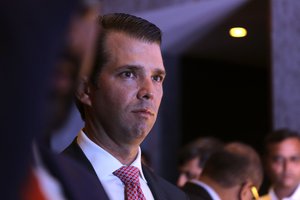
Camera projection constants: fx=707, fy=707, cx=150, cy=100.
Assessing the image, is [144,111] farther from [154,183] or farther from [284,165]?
[284,165]

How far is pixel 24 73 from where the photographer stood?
71cm

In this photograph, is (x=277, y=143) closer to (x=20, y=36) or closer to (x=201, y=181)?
(x=201, y=181)

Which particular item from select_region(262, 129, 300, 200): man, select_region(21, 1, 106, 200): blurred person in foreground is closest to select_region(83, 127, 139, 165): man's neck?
select_region(21, 1, 106, 200): blurred person in foreground

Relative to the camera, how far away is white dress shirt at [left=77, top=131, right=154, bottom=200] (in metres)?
2.07

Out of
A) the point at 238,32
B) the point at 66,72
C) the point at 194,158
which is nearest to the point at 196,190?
the point at 194,158

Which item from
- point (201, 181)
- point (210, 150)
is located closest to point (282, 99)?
point (210, 150)

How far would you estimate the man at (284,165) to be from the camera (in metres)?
4.82

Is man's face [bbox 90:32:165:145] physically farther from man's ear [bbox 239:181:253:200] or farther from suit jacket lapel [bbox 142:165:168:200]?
man's ear [bbox 239:181:253:200]

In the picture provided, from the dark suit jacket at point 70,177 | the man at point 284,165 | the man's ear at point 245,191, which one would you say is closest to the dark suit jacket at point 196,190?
the man's ear at point 245,191

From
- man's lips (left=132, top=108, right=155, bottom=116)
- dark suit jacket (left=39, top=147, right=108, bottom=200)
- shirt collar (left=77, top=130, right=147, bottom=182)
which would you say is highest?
man's lips (left=132, top=108, right=155, bottom=116)

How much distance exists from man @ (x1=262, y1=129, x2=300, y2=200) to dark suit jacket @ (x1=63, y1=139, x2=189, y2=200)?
8.94 feet

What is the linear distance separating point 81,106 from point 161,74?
0.30 metres

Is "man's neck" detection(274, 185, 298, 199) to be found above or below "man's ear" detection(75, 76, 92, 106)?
below

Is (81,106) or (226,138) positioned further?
(226,138)
